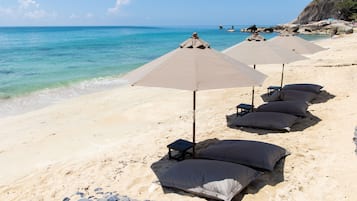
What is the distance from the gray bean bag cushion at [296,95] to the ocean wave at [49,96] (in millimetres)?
6924

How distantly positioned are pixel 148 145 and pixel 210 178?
9.17ft

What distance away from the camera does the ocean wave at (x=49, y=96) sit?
12.4 metres

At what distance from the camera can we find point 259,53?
7570 mm

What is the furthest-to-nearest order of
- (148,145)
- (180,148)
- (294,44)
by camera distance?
(294,44)
(148,145)
(180,148)

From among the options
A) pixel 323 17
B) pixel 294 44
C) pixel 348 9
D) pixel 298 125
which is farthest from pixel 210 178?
pixel 323 17

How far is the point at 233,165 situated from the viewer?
177 inches

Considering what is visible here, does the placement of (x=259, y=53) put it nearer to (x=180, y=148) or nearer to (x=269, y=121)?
(x=269, y=121)

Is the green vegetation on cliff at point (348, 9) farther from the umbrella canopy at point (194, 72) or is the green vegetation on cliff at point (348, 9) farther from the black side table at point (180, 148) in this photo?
the umbrella canopy at point (194, 72)

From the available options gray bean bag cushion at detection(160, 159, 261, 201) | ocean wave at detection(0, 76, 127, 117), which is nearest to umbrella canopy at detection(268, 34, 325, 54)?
gray bean bag cushion at detection(160, 159, 261, 201)

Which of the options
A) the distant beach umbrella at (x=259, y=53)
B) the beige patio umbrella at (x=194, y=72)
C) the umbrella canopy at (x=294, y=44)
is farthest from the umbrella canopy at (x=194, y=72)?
the umbrella canopy at (x=294, y=44)

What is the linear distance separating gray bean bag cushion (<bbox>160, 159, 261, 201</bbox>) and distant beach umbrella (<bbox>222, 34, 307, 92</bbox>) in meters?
3.54

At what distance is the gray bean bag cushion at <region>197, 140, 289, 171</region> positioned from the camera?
16.0 feet

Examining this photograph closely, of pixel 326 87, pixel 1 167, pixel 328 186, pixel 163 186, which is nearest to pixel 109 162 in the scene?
pixel 163 186

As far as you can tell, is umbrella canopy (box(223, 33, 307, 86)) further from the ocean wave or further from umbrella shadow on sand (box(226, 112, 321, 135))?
the ocean wave
